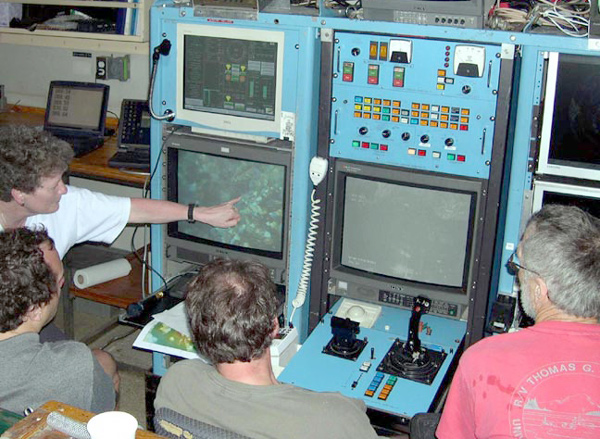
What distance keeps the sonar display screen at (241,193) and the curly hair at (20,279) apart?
0.90 metres

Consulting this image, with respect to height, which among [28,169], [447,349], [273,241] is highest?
[28,169]

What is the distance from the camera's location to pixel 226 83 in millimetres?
2816

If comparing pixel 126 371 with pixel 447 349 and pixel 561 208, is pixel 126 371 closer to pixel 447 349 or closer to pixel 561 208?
pixel 447 349

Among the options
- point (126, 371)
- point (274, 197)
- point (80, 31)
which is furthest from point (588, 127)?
point (80, 31)

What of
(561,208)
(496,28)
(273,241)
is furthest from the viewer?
(273,241)

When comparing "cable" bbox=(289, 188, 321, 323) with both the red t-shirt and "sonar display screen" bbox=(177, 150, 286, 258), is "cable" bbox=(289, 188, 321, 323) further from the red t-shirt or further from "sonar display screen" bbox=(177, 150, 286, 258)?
the red t-shirt

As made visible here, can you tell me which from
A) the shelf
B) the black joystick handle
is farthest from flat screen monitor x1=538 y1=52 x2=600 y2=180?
the shelf

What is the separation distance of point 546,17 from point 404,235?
0.86 meters

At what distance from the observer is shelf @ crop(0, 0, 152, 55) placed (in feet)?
13.1

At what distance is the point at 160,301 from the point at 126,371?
34.2 inches

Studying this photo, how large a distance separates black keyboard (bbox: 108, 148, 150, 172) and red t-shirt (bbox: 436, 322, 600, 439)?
2134 millimetres

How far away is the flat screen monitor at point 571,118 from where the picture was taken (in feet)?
7.74

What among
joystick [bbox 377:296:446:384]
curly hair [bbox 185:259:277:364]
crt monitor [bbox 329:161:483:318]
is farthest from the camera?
crt monitor [bbox 329:161:483:318]

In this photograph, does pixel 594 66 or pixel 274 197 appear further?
pixel 274 197
